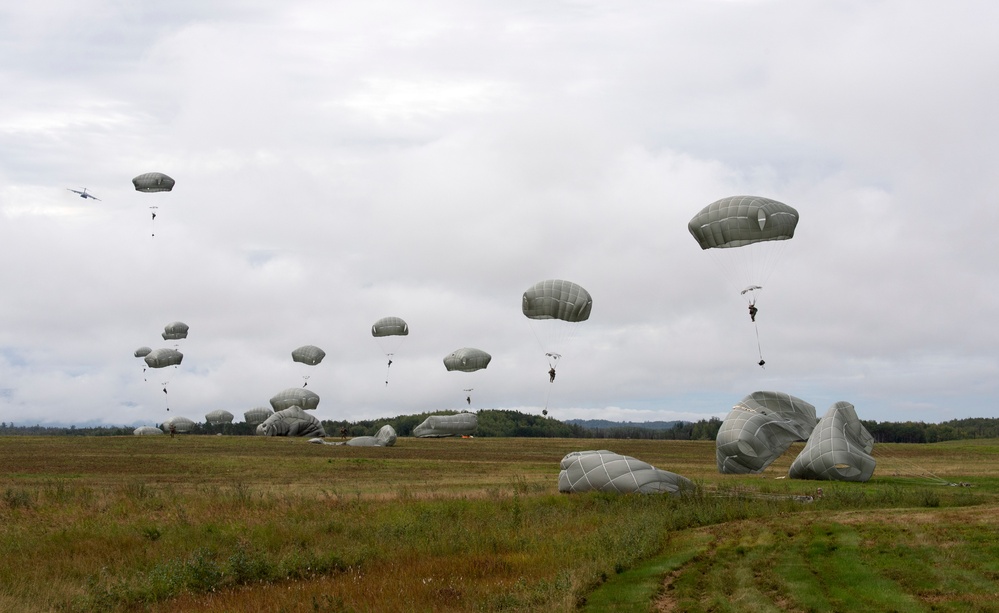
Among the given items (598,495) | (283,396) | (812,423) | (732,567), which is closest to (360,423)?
(283,396)

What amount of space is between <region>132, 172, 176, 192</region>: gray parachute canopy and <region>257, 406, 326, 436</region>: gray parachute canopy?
138 feet

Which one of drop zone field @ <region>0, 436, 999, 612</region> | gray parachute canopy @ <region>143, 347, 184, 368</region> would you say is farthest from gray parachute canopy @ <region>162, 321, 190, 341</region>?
drop zone field @ <region>0, 436, 999, 612</region>

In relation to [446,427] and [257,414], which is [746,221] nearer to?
[446,427]

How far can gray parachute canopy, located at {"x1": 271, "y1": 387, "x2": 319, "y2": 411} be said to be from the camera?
113688 mm

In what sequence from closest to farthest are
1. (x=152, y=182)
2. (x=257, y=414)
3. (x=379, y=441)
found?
1. (x=152, y=182)
2. (x=379, y=441)
3. (x=257, y=414)

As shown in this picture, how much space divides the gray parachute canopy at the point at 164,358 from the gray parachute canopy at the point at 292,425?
16.7 meters

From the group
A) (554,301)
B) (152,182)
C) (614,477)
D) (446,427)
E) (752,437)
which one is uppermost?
(152,182)

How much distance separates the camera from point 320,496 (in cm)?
2855

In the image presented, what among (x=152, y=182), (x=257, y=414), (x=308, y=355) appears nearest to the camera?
(x=152, y=182)

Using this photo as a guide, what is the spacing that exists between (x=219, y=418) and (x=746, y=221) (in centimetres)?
14647

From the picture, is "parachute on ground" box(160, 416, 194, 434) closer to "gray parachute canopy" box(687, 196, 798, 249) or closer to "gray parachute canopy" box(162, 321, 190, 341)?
"gray parachute canopy" box(162, 321, 190, 341)

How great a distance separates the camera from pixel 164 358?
111 m

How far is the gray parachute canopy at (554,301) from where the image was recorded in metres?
48.6

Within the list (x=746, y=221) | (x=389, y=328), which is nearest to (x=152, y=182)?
(x=389, y=328)
